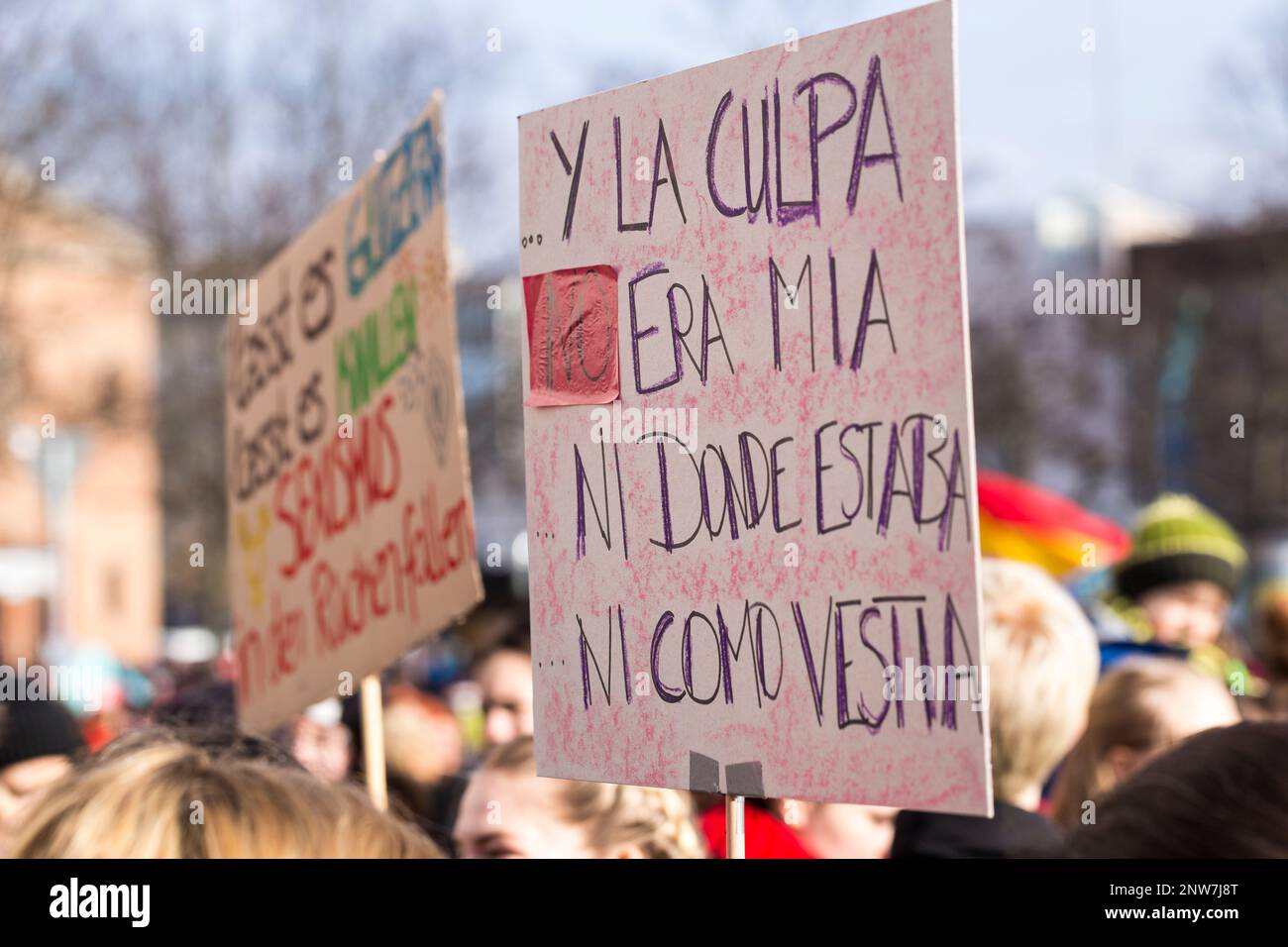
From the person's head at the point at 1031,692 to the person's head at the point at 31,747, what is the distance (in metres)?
1.88

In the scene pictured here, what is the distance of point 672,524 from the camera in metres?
2.03

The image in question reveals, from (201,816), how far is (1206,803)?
1.07 meters

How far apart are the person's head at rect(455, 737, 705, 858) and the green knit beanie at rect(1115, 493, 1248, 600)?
3.30 meters

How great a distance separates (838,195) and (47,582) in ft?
105

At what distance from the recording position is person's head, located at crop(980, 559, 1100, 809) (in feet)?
10.3

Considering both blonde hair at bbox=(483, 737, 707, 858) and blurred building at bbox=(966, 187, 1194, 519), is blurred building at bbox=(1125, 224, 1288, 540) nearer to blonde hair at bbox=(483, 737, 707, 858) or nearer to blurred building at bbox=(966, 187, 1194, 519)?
blurred building at bbox=(966, 187, 1194, 519)

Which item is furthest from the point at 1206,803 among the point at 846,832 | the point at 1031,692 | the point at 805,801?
the point at 1031,692

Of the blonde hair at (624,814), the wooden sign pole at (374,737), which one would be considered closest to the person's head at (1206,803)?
the blonde hair at (624,814)

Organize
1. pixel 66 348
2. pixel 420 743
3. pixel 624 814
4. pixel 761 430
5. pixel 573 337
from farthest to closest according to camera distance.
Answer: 1. pixel 66 348
2. pixel 420 743
3. pixel 624 814
4. pixel 573 337
5. pixel 761 430

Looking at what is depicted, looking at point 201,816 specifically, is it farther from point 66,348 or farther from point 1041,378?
point 1041,378

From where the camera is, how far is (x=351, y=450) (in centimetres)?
326

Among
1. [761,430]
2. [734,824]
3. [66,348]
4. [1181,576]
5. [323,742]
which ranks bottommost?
[323,742]

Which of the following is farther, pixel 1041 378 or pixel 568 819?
pixel 1041 378

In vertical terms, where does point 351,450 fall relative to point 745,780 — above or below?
above
